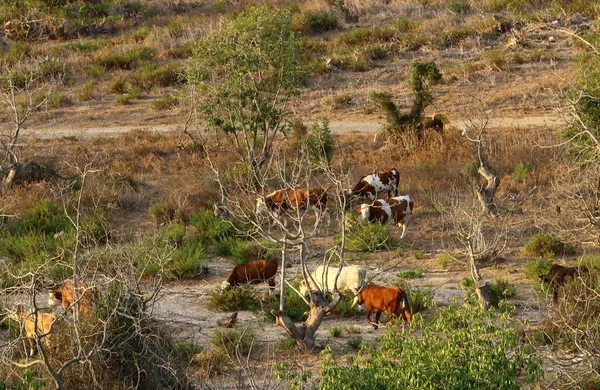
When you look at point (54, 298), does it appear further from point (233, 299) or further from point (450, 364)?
point (450, 364)

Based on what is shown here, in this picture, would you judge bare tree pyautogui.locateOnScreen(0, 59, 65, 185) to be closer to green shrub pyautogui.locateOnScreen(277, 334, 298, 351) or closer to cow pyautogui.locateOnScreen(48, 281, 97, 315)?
cow pyautogui.locateOnScreen(48, 281, 97, 315)

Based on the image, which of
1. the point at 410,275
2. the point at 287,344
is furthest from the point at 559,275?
the point at 287,344

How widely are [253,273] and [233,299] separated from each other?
596 millimetres

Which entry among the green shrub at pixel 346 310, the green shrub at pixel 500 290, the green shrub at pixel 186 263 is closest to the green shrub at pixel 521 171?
the green shrub at pixel 500 290

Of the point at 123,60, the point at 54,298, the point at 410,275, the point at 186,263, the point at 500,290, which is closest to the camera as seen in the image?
the point at 54,298

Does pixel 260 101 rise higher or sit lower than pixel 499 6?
higher

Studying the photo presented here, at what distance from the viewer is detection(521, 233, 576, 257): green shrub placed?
1520 cm

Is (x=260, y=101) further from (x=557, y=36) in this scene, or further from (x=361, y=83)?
(x=557, y=36)

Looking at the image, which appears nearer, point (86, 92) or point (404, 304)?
point (404, 304)

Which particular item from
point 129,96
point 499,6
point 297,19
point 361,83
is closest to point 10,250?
point 129,96

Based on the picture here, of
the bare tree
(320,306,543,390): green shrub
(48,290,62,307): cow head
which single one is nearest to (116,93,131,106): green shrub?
the bare tree

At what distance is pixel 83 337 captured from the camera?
9.76 m

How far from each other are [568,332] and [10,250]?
9.49m

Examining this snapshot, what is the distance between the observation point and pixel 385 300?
1233 cm
